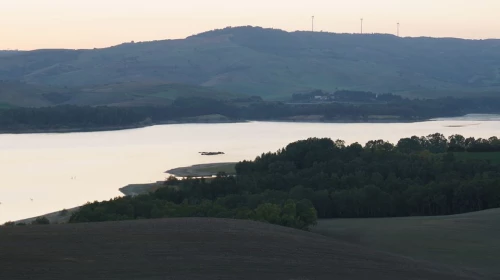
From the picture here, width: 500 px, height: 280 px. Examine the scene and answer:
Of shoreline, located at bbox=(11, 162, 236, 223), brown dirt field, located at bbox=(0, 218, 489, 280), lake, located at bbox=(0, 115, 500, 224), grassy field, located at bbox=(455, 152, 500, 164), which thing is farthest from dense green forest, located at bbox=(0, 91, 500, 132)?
brown dirt field, located at bbox=(0, 218, 489, 280)

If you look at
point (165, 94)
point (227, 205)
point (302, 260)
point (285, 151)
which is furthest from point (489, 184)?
point (165, 94)

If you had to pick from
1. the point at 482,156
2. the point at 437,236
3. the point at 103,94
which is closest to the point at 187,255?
the point at 437,236

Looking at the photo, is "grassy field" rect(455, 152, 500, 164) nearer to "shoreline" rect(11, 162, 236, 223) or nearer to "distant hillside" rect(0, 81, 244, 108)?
"shoreline" rect(11, 162, 236, 223)

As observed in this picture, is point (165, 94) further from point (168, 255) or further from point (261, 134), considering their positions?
point (168, 255)

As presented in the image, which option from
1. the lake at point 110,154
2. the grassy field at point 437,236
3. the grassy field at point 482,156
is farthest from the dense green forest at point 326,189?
the lake at point 110,154

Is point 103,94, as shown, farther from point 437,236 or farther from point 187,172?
point 437,236
